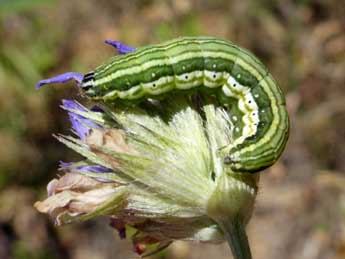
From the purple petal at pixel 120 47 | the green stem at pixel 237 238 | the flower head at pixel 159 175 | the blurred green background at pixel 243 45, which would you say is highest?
the blurred green background at pixel 243 45

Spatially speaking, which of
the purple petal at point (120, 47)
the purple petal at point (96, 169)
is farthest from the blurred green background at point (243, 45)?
the purple petal at point (96, 169)

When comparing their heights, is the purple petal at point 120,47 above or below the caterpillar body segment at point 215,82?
above

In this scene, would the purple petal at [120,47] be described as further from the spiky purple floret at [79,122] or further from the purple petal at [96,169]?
the purple petal at [96,169]

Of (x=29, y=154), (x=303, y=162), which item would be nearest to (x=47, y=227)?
(x=29, y=154)

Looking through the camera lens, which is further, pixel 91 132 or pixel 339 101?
pixel 339 101

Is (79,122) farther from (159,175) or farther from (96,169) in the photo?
(159,175)

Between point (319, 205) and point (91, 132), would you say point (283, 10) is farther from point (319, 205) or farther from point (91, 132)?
point (91, 132)
